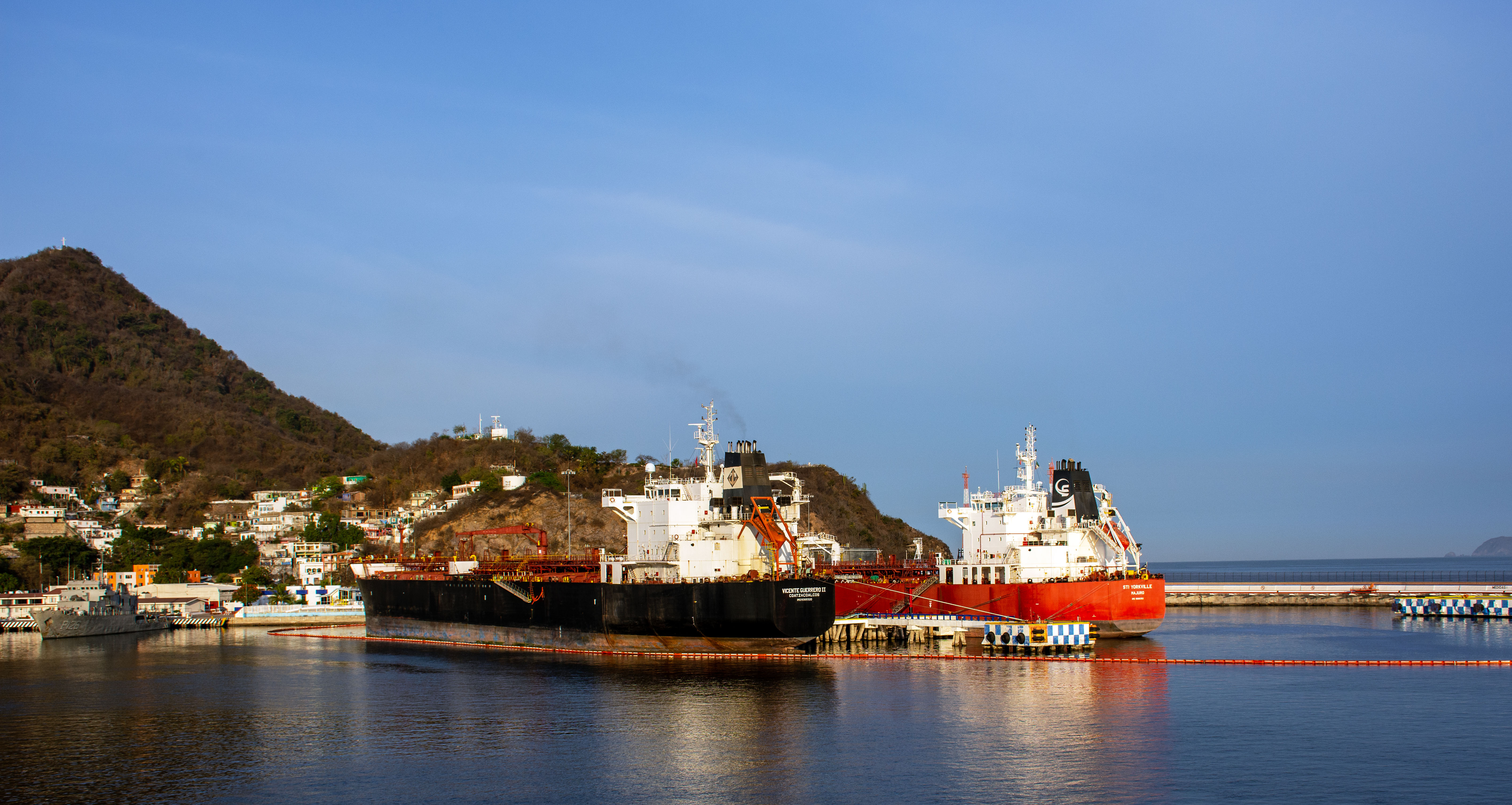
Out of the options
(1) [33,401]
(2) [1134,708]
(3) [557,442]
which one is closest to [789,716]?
(2) [1134,708]

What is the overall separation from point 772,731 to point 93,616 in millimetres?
59715

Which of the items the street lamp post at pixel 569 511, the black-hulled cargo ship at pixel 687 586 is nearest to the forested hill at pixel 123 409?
the street lamp post at pixel 569 511

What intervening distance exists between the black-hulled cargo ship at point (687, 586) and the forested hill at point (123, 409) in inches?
3636

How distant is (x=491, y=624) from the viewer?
56125mm

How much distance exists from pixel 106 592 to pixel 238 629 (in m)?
8.65

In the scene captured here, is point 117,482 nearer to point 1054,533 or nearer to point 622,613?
point 622,613

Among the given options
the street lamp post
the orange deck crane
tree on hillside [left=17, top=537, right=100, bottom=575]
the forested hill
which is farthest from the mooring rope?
the forested hill

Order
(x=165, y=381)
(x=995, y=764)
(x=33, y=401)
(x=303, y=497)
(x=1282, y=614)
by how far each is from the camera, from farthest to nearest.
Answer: (x=165, y=381) → (x=33, y=401) → (x=303, y=497) → (x=1282, y=614) → (x=995, y=764)

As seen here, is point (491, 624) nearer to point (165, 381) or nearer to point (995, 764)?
point (995, 764)

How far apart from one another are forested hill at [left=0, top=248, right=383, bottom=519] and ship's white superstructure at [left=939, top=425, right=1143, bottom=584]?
107661 mm

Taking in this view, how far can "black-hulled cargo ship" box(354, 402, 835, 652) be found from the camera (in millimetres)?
44906

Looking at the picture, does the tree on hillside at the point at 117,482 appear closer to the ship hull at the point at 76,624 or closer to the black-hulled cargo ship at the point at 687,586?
the ship hull at the point at 76,624

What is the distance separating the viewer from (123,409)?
15700 centimetres

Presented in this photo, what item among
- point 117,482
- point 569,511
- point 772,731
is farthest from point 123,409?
point 772,731
